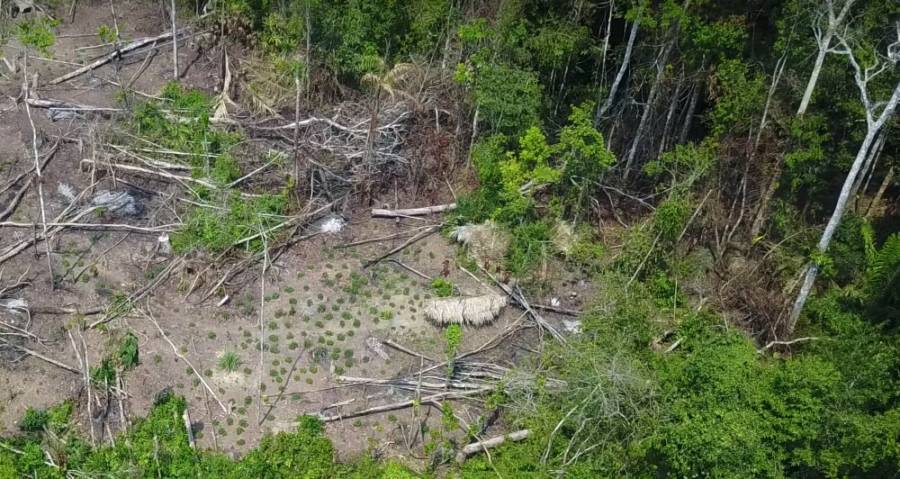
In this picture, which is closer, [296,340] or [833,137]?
[296,340]

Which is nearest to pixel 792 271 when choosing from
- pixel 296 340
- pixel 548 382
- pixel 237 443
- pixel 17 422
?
pixel 548 382

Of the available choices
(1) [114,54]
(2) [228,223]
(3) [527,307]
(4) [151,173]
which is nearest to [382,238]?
(2) [228,223]

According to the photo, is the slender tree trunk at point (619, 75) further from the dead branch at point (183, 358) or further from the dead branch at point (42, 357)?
the dead branch at point (42, 357)

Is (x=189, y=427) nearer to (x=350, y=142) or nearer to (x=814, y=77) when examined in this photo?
(x=350, y=142)

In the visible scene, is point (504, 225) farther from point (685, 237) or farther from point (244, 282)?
point (244, 282)

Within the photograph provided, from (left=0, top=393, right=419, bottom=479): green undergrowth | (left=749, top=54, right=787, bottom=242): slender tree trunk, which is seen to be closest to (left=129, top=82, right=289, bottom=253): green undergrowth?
(left=0, top=393, right=419, bottom=479): green undergrowth

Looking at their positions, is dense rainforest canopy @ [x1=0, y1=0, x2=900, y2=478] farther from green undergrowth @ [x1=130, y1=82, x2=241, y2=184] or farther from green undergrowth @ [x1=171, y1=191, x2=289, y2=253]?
green undergrowth @ [x1=171, y1=191, x2=289, y2=253]

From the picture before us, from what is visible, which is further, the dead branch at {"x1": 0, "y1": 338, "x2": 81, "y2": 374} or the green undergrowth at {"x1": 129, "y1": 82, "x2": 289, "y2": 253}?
the green undergrowth at {"x1": 129, "y1": 82, "x2": 289, "y2": 253}
